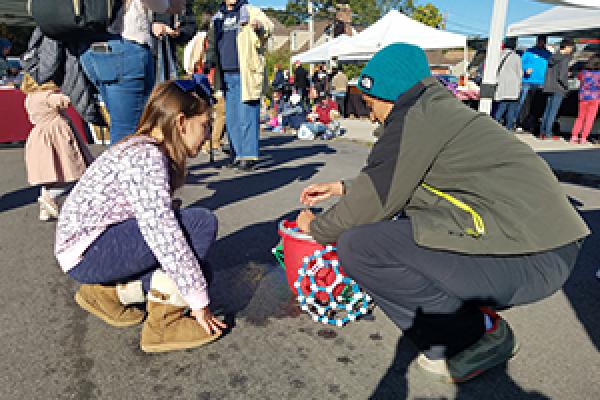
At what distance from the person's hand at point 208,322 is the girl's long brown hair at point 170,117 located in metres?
0.56

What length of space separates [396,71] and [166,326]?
154cm

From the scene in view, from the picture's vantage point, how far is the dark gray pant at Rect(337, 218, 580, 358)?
1.65 m

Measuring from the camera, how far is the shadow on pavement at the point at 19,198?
14.7ft

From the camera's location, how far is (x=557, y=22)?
347 inches

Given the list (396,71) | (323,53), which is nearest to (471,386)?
(396,71)

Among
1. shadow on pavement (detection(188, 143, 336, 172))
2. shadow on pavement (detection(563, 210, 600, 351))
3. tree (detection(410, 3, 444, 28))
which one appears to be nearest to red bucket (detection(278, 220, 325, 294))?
shadow on pavement (detection(563, 210, 600, 351))

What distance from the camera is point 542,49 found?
9.40 m

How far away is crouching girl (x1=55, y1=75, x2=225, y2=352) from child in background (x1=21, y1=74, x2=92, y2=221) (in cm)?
215

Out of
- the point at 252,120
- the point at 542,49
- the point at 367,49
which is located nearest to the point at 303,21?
the point at 367,49

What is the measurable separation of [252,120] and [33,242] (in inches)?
110

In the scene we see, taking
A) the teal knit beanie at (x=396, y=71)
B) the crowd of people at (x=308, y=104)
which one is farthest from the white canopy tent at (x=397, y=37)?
the teal knit beanie at (x=396, y=71)

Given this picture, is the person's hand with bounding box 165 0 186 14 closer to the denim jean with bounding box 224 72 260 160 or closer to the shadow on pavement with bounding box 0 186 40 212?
the denim jean with bounding box 224 72 260 160

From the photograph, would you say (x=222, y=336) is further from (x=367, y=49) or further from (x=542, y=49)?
(x=367, y=49)

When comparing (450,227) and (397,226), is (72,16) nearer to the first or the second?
(397,226)
